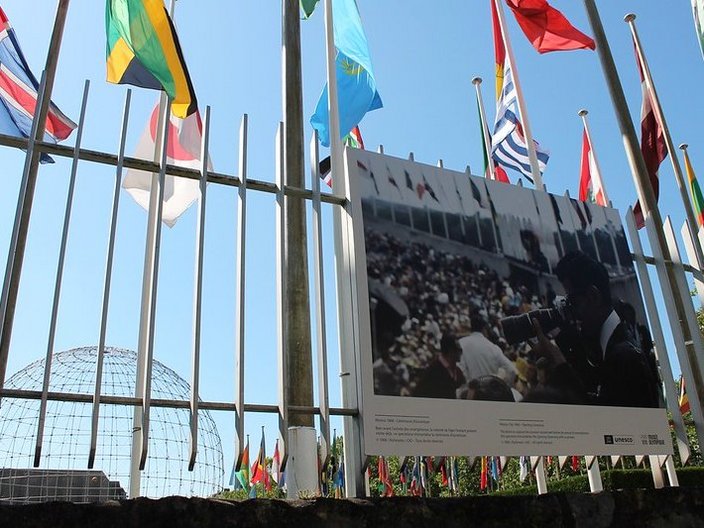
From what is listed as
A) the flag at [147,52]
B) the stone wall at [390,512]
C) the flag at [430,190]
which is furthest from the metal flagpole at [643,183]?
the flag at [147,52]

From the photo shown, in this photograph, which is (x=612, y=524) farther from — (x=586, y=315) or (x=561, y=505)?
(x=586, y=315)

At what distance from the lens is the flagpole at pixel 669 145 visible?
6.90 metres

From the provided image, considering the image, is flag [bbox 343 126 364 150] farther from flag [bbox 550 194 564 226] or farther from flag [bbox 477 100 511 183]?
flag [bbox 550 194 564 226]

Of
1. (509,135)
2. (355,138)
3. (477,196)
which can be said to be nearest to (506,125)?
(509,135)

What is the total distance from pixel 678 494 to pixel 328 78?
5177 mm

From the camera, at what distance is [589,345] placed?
19.1 feet

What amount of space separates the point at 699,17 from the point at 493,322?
6131 millimetres

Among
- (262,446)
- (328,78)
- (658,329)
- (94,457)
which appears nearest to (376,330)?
(94,457)

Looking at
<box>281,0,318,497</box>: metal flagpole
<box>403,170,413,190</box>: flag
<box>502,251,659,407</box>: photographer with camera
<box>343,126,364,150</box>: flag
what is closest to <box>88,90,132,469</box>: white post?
<box>281,0,318,497</box>: metal flagpole

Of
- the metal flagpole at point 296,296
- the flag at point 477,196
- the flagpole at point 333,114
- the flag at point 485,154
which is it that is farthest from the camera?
the flag at point 485,154

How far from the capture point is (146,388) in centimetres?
385

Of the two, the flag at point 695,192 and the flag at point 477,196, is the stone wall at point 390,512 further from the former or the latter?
the flag at point 695,192

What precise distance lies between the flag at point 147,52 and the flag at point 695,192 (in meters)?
7.91

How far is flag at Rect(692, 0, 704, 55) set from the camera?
8.88 meters
